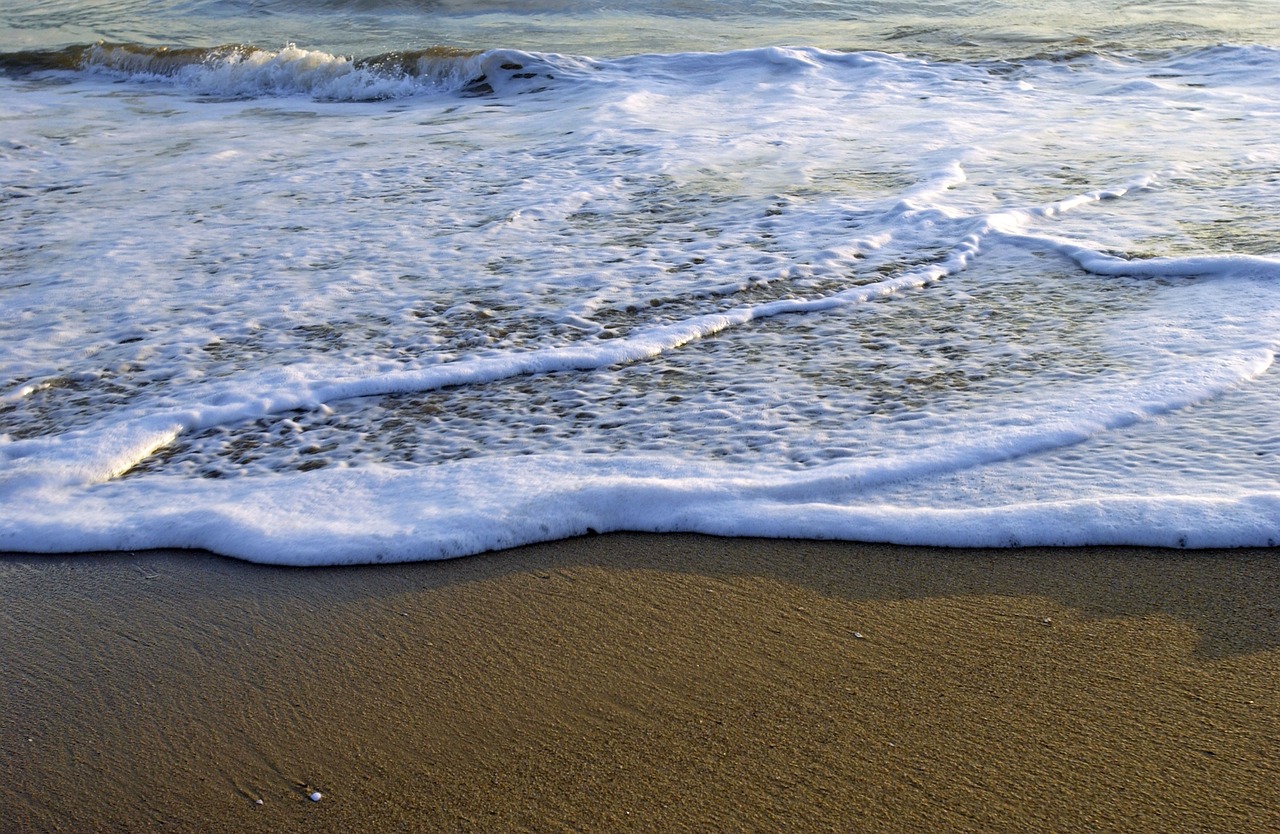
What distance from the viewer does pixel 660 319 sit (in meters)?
4.49

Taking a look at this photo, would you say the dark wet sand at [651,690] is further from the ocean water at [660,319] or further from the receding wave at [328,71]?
the receding wave at [328,71]

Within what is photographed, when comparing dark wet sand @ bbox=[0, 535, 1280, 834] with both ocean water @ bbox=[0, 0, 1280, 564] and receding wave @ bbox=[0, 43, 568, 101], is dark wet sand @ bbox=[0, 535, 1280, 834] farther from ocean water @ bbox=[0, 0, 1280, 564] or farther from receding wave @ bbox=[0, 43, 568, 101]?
receding wave @ bbox=[0, 43, 568, 101]

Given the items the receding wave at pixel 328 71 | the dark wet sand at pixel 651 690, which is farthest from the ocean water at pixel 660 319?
the receding wave at pixel 328 71

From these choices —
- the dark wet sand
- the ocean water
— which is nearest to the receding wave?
the ocean water

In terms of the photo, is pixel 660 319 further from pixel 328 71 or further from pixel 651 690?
pixel 328 71

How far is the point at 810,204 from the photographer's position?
19.8 ft

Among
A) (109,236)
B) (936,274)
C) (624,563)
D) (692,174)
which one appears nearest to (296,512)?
(624,563)

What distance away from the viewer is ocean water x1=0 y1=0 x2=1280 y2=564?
304cm

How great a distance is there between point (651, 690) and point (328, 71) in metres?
10.8

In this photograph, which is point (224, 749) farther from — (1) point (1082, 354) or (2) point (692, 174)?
(2) point (692, 174)

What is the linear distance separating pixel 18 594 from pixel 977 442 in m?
2.53

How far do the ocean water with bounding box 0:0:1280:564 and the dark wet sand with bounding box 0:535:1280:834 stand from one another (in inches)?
6.6

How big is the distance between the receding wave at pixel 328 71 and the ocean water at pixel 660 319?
1572 mm

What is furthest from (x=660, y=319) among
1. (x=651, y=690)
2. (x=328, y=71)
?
(x=328, y=71)
